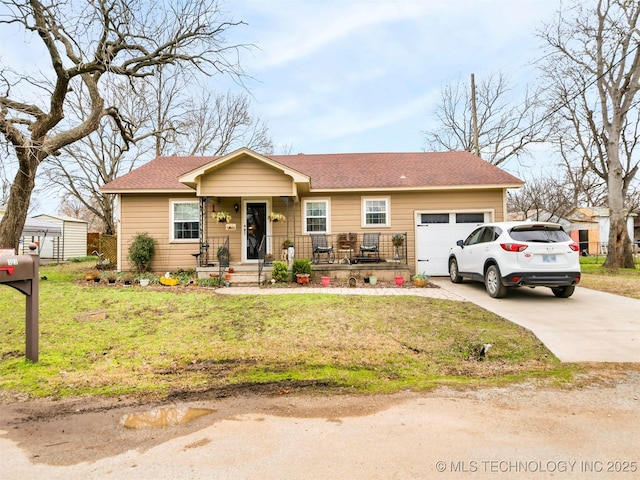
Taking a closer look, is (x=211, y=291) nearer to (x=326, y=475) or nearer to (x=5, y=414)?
(x=5, y=414)

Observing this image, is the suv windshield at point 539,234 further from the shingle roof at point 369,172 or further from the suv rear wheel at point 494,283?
the shingle roof at point 369,172

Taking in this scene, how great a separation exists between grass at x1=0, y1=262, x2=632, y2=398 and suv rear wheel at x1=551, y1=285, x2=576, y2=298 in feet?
8.07

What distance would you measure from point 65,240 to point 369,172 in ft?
66.2

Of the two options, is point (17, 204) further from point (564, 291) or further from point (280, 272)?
point (564, 291)

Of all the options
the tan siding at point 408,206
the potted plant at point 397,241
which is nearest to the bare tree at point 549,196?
the tan siding at point 408,206

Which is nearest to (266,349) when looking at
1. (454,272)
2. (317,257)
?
(317,257)

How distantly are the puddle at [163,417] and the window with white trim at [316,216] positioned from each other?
977 cm

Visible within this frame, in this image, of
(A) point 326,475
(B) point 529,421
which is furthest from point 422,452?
(B) point 529,421

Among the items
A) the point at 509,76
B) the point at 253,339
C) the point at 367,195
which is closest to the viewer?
the point at 253,339

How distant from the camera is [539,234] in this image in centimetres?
705

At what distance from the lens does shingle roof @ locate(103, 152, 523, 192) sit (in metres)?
12.0

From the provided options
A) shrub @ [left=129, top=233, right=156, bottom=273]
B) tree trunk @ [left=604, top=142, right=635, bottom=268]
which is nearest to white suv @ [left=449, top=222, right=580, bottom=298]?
tree trunk @ [left=604, top=142, right=635, bottom=268]

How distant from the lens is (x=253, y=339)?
475cm

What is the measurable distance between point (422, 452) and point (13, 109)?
1319cm
